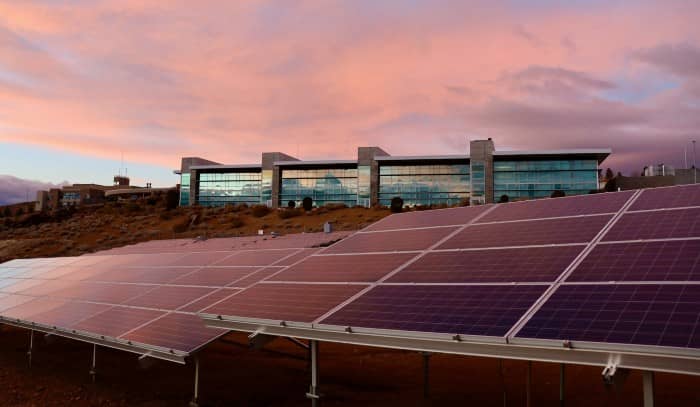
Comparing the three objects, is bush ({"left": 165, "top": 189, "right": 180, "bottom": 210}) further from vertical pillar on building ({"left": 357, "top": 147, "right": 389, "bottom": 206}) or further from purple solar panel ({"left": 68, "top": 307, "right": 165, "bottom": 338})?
purple solar panel ({"left": 68, "top": 307, "right": 165, "bottom": 338})

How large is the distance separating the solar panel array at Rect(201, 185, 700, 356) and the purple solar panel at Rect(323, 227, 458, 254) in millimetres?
97

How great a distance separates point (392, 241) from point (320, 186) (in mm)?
94725

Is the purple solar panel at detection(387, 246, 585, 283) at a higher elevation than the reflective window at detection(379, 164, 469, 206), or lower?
lower

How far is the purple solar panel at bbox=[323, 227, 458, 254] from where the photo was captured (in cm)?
1742

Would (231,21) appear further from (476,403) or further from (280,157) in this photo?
(280,157)

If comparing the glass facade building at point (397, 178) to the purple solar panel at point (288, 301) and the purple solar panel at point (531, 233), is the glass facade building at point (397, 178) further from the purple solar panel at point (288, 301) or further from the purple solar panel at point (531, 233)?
the purple solar panel at point (288, 301)

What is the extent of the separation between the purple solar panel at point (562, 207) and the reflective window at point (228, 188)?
343 ft

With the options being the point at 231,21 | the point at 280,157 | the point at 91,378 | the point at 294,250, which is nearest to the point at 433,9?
the point at 231,21

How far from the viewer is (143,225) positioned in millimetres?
97625

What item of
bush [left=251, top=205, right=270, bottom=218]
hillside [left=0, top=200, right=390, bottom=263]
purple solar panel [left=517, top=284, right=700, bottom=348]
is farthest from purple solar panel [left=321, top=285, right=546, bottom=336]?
bush [left=251, top=205, right=270, bottom=218]

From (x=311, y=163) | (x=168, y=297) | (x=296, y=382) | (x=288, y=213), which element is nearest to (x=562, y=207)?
(x=296, y=382)

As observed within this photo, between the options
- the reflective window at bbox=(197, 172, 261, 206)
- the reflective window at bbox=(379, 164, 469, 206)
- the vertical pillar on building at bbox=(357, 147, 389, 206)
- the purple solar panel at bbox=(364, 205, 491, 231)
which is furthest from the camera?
the reflective window at bbox=(197, 172, 261, 206)

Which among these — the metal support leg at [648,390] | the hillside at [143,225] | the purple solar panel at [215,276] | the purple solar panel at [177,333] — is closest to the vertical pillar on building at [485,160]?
the hillside at [143,225]

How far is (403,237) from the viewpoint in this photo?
18984 millimetres
